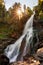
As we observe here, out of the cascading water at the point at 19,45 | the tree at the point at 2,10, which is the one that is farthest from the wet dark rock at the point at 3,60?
the tree at the point at 2,10

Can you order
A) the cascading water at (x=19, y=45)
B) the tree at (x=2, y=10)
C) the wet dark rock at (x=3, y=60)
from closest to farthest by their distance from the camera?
the wet dark rock at (x=3, y=60), the cascading water at (x=19, y=45), the tree at (x=2, y=10)

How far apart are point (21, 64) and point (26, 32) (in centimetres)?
102

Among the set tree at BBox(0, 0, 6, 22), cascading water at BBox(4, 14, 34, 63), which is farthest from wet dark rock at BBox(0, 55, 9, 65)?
tree at BBox(0, 0, 6, 22)

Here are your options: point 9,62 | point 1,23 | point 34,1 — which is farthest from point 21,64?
point 34,1

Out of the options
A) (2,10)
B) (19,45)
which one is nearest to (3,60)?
(19,45)

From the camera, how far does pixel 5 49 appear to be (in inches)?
240

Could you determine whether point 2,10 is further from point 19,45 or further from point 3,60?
point 3,60

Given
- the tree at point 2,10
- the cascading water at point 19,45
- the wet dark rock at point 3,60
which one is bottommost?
the wet dark rock at point 3,60

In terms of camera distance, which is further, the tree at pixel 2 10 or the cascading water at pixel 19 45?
the tree at pixel 2 10

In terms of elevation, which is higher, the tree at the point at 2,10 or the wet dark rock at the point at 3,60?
the tree at the point at 2,10

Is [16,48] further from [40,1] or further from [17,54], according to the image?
[40,1]

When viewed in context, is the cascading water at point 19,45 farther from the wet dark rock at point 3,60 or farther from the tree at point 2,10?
the tree at point 2,10

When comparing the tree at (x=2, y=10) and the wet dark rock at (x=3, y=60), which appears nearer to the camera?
the wet dark rock at (x=3, y=60)

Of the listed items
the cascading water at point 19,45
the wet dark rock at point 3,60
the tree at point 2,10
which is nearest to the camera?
the wet dark rock at point 3,60
